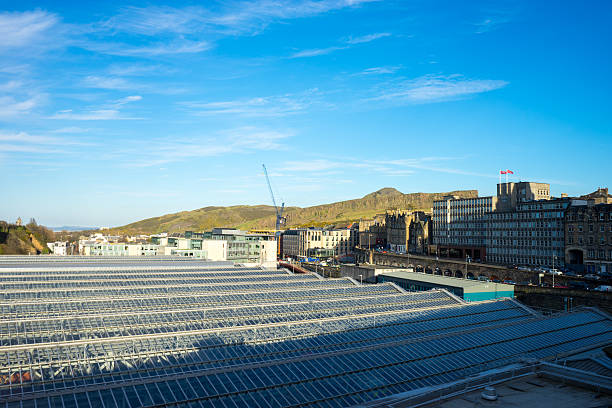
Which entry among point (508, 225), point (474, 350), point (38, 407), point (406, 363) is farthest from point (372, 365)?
point (508, 225)

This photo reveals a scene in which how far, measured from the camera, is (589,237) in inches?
3878

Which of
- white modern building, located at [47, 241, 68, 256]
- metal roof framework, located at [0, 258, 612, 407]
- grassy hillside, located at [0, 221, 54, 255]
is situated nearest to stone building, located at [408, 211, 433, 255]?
metal roof framework, located at [0, 258, 612, 407]

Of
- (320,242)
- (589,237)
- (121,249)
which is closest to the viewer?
(589,237)

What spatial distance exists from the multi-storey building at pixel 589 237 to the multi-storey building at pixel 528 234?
116 inches

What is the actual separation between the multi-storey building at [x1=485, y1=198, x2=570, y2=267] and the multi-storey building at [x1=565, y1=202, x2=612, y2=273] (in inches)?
116

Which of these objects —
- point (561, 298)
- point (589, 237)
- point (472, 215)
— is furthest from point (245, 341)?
point (472, 215)

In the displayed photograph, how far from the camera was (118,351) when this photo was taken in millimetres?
27953

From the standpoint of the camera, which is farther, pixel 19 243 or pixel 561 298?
pixel 19 243

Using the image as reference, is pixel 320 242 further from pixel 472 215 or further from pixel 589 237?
pixel 589 237

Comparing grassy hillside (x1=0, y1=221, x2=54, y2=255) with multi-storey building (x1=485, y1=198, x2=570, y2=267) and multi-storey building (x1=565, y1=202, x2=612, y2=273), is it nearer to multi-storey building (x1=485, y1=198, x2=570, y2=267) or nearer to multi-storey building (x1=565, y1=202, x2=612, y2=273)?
multi-storey building (x1=485, y1=198, x2=570, y2=267)

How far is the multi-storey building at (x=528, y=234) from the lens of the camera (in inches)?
→ 4262

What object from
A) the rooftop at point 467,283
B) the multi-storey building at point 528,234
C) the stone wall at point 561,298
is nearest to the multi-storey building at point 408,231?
the multi-storey building at point 528,234

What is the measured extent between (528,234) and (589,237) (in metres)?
17.8

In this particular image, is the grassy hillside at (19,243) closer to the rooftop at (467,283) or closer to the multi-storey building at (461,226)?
the multi-storey building at (461,226)
